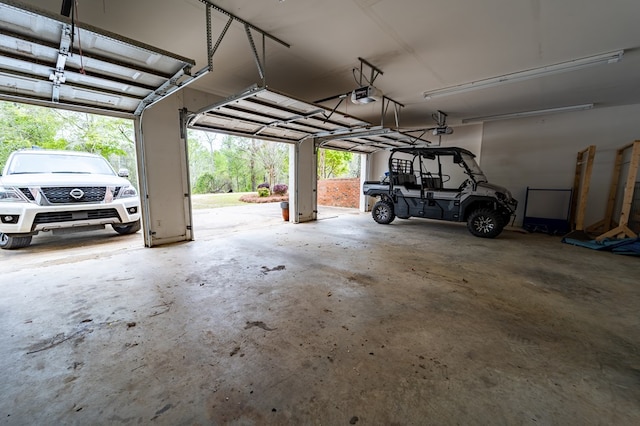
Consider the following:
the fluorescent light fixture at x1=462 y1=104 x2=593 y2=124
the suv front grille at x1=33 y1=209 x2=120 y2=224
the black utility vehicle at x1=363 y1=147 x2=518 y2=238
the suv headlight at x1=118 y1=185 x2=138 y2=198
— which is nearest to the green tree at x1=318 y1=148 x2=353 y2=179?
the black utility vehicle at x1=363 y1=147 x2=518 y2=238

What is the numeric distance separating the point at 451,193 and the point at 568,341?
4238 millimetres

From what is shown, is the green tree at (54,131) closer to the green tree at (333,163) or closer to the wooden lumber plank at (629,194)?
the green tree at (333,163)

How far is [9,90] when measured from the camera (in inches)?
115

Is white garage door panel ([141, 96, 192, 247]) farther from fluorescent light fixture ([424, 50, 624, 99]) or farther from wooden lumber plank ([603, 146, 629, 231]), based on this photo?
wooden lumber plank ([603, 146, 629, 231])

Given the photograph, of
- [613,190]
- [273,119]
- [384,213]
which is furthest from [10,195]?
[613,190]

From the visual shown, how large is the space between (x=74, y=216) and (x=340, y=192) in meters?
8.53

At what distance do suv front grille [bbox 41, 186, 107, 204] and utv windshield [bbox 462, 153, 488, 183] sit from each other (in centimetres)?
739

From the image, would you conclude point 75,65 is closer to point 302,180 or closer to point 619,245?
point 302,180

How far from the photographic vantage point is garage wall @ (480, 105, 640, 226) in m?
5.70

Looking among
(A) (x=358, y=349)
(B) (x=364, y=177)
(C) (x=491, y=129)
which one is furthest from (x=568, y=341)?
(B) (x=364, y=177)

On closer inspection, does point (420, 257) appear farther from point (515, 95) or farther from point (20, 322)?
point (20, 322)

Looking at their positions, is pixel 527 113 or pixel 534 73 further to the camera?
pixel 527 113

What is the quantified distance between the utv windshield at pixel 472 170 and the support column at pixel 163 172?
19.9 feet

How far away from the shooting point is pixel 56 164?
4430 millimetres
